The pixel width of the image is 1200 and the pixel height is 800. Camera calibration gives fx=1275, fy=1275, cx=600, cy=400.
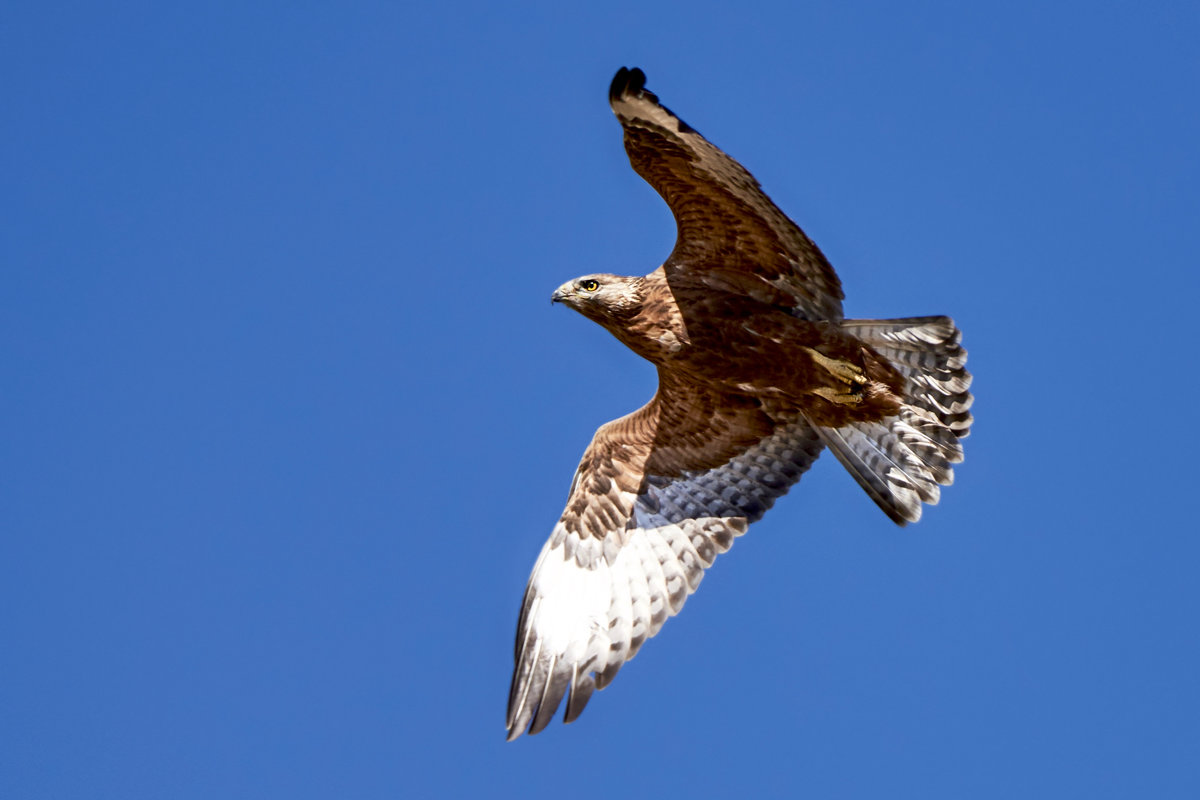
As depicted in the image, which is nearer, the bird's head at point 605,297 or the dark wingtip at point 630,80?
the dark wingtip at point 630,80

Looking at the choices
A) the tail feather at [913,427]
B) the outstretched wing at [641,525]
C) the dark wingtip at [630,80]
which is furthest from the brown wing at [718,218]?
the outstretched wing at [641,525]

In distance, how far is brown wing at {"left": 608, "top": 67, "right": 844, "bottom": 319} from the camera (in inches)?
289

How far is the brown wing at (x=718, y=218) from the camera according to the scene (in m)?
7.34

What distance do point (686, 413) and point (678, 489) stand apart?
0.58 metres

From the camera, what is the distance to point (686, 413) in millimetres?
9250

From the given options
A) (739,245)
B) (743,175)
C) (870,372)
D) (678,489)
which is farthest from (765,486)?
(743,175)

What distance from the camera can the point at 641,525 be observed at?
367 inches

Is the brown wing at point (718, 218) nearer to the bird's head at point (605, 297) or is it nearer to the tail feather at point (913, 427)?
the bird's head at point (605, 297)

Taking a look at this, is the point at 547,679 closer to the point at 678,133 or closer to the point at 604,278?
the point at 604,278

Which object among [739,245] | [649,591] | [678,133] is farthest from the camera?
[649,591]

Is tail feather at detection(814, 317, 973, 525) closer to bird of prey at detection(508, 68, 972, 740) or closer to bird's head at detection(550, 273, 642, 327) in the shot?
bird of prey at detection(508, 68, 972, 740)

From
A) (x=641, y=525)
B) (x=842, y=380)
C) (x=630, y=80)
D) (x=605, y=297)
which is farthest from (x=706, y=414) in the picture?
(x=630, y=80)

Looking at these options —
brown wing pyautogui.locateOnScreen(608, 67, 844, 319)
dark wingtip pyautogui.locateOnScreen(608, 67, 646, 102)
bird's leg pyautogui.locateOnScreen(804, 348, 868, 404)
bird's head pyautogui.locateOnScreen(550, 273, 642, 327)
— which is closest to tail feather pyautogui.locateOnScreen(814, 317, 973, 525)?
bird's leg pyautogui.locateOnScreen(804, 348, 868, 404)

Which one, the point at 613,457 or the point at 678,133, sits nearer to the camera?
the point at 678,133
